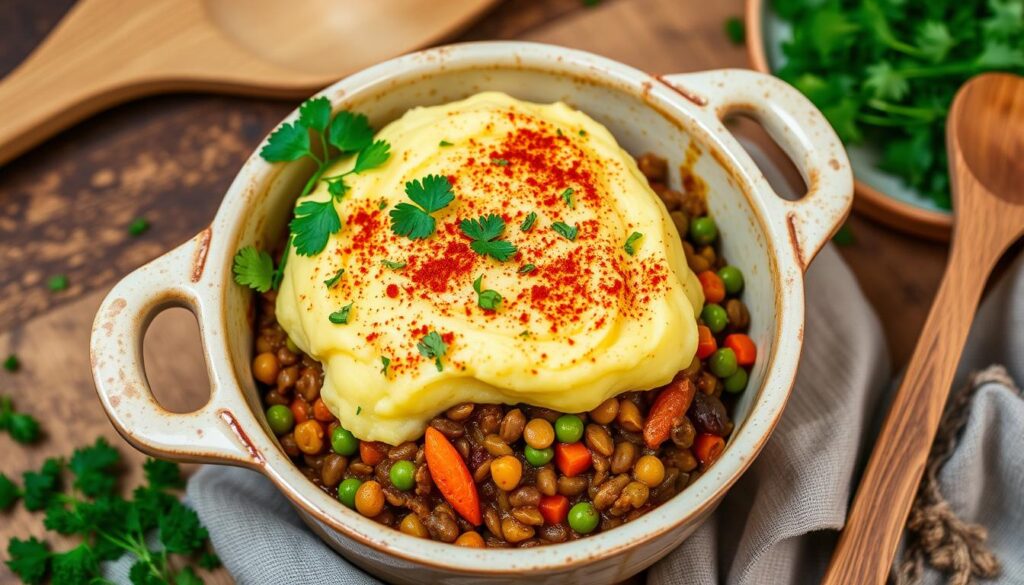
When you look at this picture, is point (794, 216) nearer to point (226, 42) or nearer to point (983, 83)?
point (983, 83)

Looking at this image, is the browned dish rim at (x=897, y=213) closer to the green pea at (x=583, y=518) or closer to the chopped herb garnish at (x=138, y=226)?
the green pea at (x=583, y=518)

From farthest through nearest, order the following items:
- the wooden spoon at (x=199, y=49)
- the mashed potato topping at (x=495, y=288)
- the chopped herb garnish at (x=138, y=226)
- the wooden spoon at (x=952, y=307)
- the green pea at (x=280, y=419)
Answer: the wooden spoon at (x=199, y=49), the chopped herb garnish at (x=138, y=226), the wooden spoon at (x=952, y=307), the green pea at (x=280, y=419), the mashed potato topping at (x=495, y=288)

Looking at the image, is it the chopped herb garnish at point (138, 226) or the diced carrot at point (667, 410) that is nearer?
the diced carrot at point (667, 410)

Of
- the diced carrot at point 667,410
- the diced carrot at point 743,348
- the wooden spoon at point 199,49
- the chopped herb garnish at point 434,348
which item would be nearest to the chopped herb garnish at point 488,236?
the chopped herb garnish at point 434,348

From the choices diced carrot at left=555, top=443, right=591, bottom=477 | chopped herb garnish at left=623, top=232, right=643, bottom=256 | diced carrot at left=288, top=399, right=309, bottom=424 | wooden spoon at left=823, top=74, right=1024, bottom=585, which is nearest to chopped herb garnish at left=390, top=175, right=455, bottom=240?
chopped herb garnish at left=623, top=232, right=643, bottom=256

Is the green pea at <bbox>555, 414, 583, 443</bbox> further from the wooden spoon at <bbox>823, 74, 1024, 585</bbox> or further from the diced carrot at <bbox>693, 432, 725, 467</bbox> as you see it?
the wooden spoon at <bbox>823, 74, 1024, 585</bbox>

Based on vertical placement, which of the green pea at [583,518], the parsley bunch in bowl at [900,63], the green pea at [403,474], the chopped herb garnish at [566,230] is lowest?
the parsley bunch in bowl at [900,63]

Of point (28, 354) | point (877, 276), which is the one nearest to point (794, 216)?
point (877, 276)
